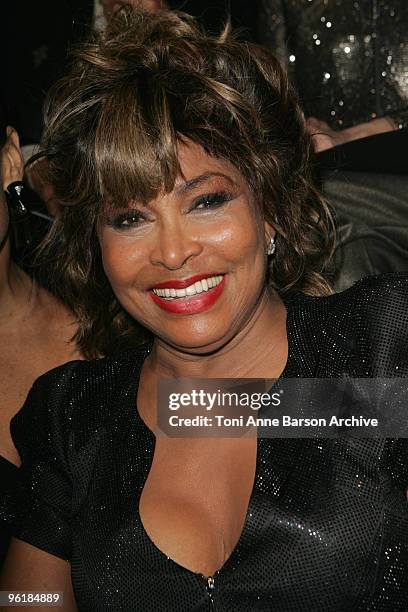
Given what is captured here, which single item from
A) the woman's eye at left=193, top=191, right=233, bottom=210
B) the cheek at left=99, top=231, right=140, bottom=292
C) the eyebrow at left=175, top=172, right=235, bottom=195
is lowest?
the cheek at left=99, top=231, right=140, bottom=292

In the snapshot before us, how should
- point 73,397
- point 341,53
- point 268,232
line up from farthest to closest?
point 341,53 → point 73,397 → point 268,232

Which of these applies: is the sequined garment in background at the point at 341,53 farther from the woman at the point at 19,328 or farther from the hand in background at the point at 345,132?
the woman at the point at 19,328

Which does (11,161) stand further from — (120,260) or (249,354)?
(249,354)

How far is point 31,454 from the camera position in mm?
1864

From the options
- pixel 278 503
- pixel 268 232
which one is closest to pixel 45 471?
pixel 278 503

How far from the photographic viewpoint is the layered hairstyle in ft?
5.19

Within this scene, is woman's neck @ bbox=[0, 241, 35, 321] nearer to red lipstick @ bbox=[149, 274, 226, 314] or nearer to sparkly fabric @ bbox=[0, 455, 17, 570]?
sparkly fabric @ bbox=[0, 455, 17, 570]

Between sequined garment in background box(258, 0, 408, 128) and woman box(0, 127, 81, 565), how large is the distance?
1.02 meters

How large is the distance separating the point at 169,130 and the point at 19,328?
76cm

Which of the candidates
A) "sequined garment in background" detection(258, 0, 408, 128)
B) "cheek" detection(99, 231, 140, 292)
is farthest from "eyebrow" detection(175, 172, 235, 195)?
"sequined garment in background" detection(258, 0, 408, 128)

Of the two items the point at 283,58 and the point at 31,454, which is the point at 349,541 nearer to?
the point at 31,454

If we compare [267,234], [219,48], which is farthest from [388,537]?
[219,48]

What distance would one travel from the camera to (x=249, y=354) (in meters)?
1.70

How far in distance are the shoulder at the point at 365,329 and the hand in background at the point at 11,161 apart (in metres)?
0.74
